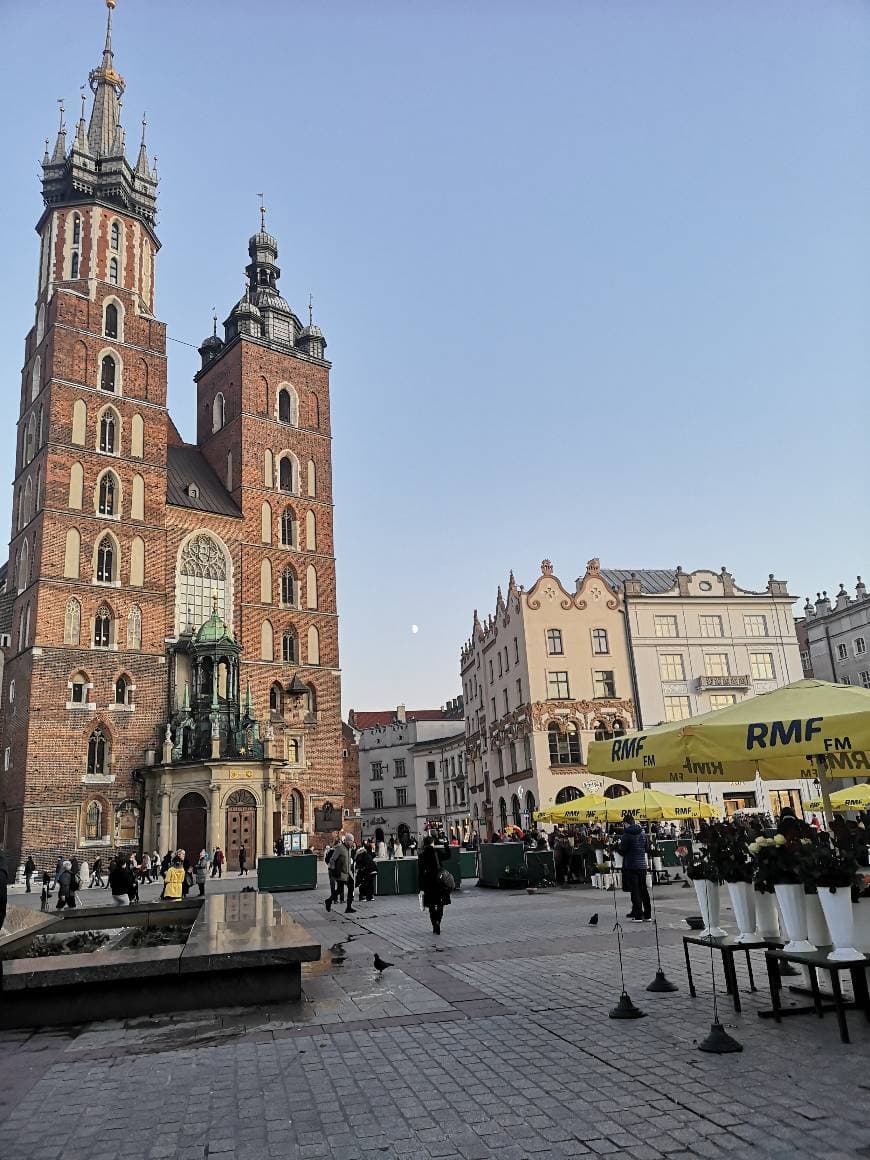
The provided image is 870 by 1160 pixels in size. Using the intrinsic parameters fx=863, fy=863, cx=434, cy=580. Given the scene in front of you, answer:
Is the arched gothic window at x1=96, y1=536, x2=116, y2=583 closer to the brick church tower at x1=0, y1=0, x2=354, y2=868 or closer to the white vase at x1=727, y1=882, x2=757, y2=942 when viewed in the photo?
the brick church tower at x1=0, y1=0, x2=354, y2=868

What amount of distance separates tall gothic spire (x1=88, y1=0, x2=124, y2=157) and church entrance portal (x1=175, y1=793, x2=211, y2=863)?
3754 centimetres

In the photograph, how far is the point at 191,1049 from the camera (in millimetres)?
6902

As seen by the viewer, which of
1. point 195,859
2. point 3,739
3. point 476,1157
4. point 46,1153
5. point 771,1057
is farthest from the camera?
point 3,739

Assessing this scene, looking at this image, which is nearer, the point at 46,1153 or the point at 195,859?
the point at 46,1153

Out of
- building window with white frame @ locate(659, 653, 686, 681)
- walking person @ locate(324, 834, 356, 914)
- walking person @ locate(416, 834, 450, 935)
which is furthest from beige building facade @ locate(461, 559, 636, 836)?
walking person @ locate(416, 834, 450, 935)

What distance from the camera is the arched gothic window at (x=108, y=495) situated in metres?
44.2

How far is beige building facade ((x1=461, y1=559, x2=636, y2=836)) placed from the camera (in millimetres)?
43750

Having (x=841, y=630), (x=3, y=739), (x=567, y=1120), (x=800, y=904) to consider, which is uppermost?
(x=841, y=630)

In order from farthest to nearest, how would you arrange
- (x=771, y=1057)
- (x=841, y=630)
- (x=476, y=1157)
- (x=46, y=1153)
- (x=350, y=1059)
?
(x=841, y=630) → (x=350, y=1059) → (x=771, y=1057) → (x=46, y=1153) → (x=476, y=1157)

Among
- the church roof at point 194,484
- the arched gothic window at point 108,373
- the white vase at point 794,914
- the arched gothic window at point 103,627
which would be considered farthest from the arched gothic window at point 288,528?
the white vase at point 794,914

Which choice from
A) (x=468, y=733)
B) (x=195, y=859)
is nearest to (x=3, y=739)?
(x=195, y=859)

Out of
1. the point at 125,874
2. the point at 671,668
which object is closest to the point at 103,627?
the point at 125,874

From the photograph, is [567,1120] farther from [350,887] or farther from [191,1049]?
[350,887]

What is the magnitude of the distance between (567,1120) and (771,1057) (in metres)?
1.74
